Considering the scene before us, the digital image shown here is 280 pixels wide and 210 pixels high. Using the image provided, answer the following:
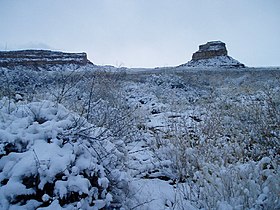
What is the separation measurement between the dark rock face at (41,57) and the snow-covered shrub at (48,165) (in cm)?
2419

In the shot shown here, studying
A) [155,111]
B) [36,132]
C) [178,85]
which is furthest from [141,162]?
[178,85]

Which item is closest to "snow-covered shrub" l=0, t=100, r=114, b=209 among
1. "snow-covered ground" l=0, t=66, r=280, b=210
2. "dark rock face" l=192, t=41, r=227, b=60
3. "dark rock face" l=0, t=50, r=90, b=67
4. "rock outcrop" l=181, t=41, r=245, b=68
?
"snow-covered ground" l=0, t=66, r=280, b=210

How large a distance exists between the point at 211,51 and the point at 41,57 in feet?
84.6

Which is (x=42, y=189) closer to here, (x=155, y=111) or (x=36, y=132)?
(x=36, y=132)

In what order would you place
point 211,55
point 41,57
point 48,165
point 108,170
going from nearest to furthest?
point 48,165, point 108,170, point 41,57, point 211,55

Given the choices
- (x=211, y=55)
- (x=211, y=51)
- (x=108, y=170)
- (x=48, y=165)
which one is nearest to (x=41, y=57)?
(x=211, y=55)

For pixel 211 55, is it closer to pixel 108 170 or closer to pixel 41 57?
pixel 41 57

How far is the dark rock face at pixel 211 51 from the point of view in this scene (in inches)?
1531

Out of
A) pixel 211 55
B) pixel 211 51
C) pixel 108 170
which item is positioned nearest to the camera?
pixel 108 170

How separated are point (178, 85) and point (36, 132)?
9.56m

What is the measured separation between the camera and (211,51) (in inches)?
1549

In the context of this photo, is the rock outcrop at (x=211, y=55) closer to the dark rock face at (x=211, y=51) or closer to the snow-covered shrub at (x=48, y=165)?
the dark rock face at (x=211, y=51)

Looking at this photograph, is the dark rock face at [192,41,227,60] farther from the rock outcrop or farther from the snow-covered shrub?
the snow-covered shrub

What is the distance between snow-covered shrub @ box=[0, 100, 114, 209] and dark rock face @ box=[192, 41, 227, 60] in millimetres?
38654
